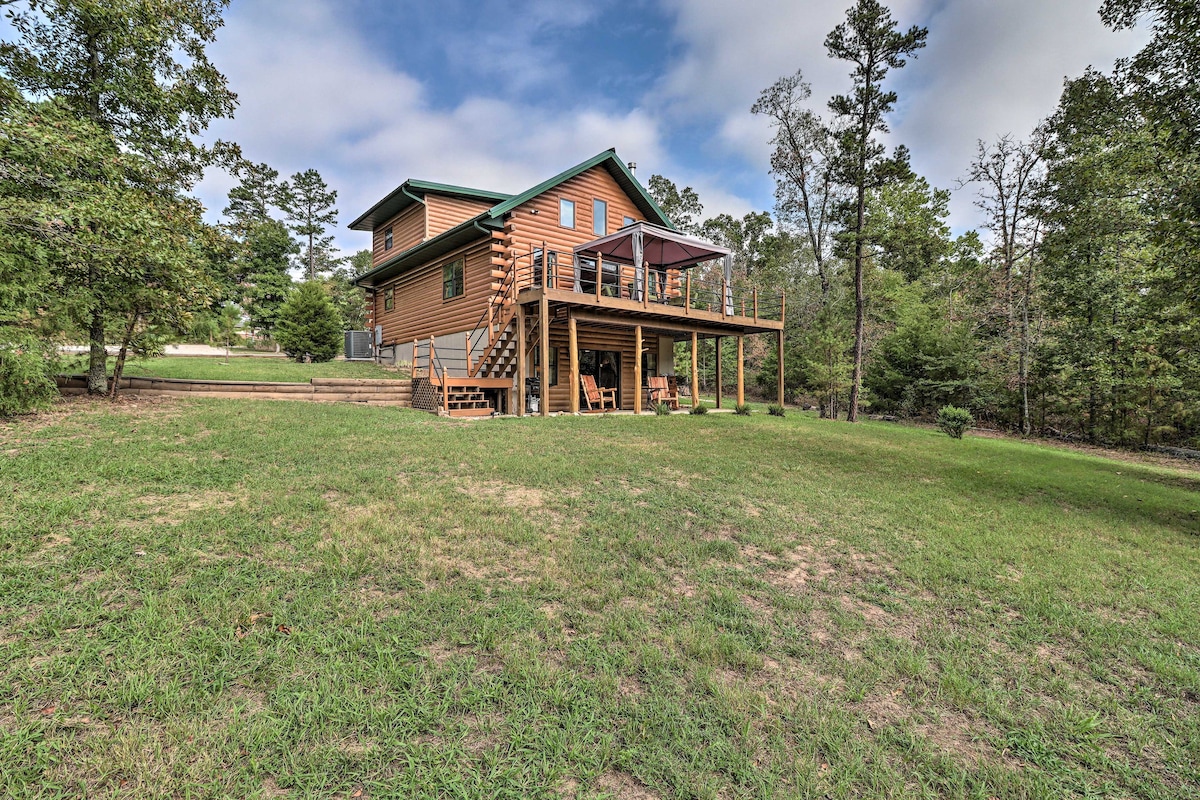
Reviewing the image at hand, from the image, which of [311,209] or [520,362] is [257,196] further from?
[520,362]

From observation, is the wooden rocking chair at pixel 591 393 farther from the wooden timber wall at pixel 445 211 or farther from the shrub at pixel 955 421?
the shrub at pixel 955 421

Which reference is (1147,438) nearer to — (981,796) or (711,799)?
(981,796)

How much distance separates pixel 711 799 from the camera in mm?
1790

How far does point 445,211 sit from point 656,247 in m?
7.80

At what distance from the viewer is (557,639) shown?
108 inches

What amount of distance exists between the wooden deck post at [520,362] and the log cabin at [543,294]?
0.11 ft

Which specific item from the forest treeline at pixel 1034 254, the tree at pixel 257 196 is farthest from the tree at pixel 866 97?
the tree at pixel 257 196

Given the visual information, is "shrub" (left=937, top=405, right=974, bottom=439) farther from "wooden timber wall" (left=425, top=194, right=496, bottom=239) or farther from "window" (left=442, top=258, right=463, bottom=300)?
"wooden timber wall" (left=425, top=194, right=496, bottom=239)

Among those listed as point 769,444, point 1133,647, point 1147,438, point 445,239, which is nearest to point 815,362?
point 1147,438

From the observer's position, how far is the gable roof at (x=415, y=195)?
16094mm

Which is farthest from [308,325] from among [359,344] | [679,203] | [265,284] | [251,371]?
[679,203]

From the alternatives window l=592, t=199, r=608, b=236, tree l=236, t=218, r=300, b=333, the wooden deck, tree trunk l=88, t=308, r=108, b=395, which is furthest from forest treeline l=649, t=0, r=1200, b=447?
tree l=236, t=218, r=300, b=333

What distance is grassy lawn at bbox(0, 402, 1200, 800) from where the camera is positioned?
193 centimetres

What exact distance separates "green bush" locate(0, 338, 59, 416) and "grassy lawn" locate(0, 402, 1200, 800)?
1888mm
